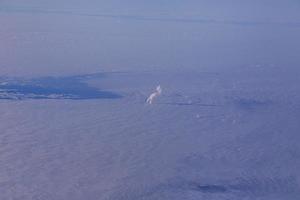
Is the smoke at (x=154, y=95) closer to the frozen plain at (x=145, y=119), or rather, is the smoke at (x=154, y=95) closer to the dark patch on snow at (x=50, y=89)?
the frozen plain at (x=145, y=119)

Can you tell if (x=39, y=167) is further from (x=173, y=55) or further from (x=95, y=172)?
(x=173, y=55)

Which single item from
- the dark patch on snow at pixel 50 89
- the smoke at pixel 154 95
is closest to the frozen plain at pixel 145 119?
the dark patch on snow at pixel 50 89

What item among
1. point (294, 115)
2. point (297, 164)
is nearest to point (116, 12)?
point (294, 115)

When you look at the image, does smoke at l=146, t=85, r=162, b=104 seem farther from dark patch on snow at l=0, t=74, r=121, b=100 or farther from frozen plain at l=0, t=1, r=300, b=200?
dark patch on snow at l=0, t=74, r=121, b=100

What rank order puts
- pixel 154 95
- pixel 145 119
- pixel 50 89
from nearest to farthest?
pixel 145 119
pixel 154 95
pixel 50 89

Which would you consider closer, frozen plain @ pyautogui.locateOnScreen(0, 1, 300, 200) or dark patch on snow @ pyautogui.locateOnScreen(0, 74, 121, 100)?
frozen plain @ pyautogui.locateOnScreen(0, 1, 300, 200)

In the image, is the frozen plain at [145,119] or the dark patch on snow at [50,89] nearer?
the frozen plain at [145,119]

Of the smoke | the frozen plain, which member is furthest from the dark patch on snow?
the smoke

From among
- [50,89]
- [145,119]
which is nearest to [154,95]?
[145,119]

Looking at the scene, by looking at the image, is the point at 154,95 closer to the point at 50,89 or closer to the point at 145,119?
the point at 145,119
